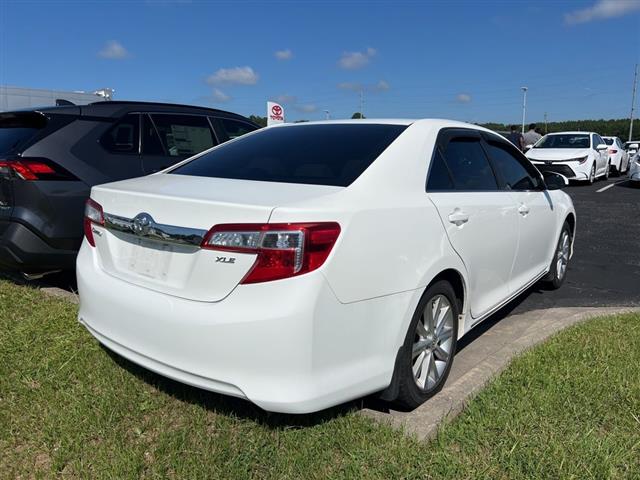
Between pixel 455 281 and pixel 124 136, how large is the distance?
3237 mm

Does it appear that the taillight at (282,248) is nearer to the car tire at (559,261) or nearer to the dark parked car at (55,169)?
the dark parked car at (55,169)

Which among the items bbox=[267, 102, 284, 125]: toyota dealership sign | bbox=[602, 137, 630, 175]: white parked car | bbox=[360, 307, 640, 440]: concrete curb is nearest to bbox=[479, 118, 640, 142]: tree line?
bbox=[602, 137, 630, 175]: white parked car

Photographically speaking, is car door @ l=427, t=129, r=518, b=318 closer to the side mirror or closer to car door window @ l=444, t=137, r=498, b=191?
car door window @ l=444, t=137, r=498, b=191

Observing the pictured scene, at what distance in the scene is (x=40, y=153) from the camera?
13.3ft

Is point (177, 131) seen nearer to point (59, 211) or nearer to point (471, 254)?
point (59, 211)

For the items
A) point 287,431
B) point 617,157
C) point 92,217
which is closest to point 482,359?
point 287,431

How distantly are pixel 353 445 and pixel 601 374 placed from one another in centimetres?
165

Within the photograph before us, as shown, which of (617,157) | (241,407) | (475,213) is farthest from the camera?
(617,157)

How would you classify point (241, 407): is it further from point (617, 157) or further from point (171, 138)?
point (617, 157)

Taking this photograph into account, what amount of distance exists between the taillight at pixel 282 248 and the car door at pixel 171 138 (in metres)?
2.98

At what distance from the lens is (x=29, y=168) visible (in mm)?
4004

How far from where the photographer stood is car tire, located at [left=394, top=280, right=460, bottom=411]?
104 inches

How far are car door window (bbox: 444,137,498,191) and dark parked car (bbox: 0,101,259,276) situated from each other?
2.77 metres

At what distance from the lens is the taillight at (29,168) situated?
13.1 feet
